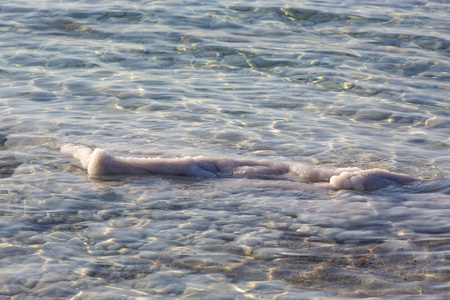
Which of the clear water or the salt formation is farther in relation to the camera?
the salt formation

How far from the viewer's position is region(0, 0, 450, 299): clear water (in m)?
4.14

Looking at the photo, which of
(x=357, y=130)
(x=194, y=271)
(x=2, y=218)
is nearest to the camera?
(x=194, y=271)

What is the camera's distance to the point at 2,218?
4.78 meters

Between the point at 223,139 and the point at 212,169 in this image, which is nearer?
the point at 212,169

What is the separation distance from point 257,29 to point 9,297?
910cm

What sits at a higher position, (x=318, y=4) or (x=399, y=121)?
(x=318, y=4)

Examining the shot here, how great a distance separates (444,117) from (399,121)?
0.61 meters

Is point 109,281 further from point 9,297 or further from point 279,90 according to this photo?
point 279,90

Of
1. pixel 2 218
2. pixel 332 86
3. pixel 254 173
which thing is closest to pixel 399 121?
pixel 332 86

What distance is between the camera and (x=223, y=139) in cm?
703

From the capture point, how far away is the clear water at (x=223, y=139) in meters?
4.14

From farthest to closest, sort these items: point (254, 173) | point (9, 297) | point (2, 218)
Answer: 1. point (254, 173)
2. point (2, 218)
3. point (9, 297)

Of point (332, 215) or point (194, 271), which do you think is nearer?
point (194, 271)

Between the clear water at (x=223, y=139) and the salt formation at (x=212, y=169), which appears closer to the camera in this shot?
the clear water at (x=223, y=139)
